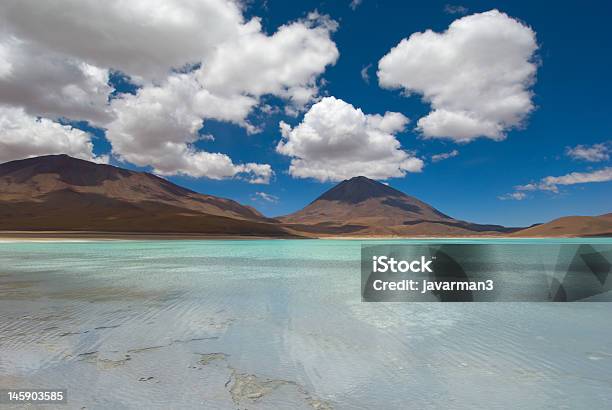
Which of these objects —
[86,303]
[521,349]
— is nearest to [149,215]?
Answer: [86,303]

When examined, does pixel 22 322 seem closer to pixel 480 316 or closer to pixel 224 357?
pixel 224 357

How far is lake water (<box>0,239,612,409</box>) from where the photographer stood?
6.45 meters

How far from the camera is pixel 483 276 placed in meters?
24.8

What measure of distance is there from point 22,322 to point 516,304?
1809cm
